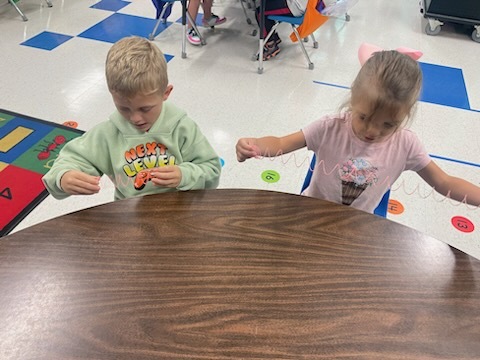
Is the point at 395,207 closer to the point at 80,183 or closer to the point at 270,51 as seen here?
the point at 80,183

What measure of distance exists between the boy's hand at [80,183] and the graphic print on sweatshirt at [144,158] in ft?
0.48

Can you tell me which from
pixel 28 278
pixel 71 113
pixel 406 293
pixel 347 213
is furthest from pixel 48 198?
pixel 406 293

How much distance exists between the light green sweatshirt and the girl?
11 cm

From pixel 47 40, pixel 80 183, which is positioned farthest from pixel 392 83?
pixel 47 40

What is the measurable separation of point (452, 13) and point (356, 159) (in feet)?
10.7

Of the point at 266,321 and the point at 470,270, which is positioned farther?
the point at 470,270

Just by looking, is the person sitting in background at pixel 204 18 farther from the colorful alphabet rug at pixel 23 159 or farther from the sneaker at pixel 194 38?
the colorful alphabet rug at pixel 23 159

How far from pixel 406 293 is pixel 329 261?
0.45 feet

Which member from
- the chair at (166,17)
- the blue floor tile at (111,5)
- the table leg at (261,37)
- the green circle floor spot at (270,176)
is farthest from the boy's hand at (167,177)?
the blue floor tile at (111,5)

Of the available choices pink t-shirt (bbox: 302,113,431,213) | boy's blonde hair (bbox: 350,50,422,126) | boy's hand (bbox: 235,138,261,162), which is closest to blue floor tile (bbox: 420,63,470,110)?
pink t-shirt (bbox: 302,113,431,213)

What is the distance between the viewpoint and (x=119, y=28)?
3355 millimetres

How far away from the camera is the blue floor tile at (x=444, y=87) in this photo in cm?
277

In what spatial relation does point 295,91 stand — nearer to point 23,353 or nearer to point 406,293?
point 406,293

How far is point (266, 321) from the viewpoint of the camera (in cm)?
63
